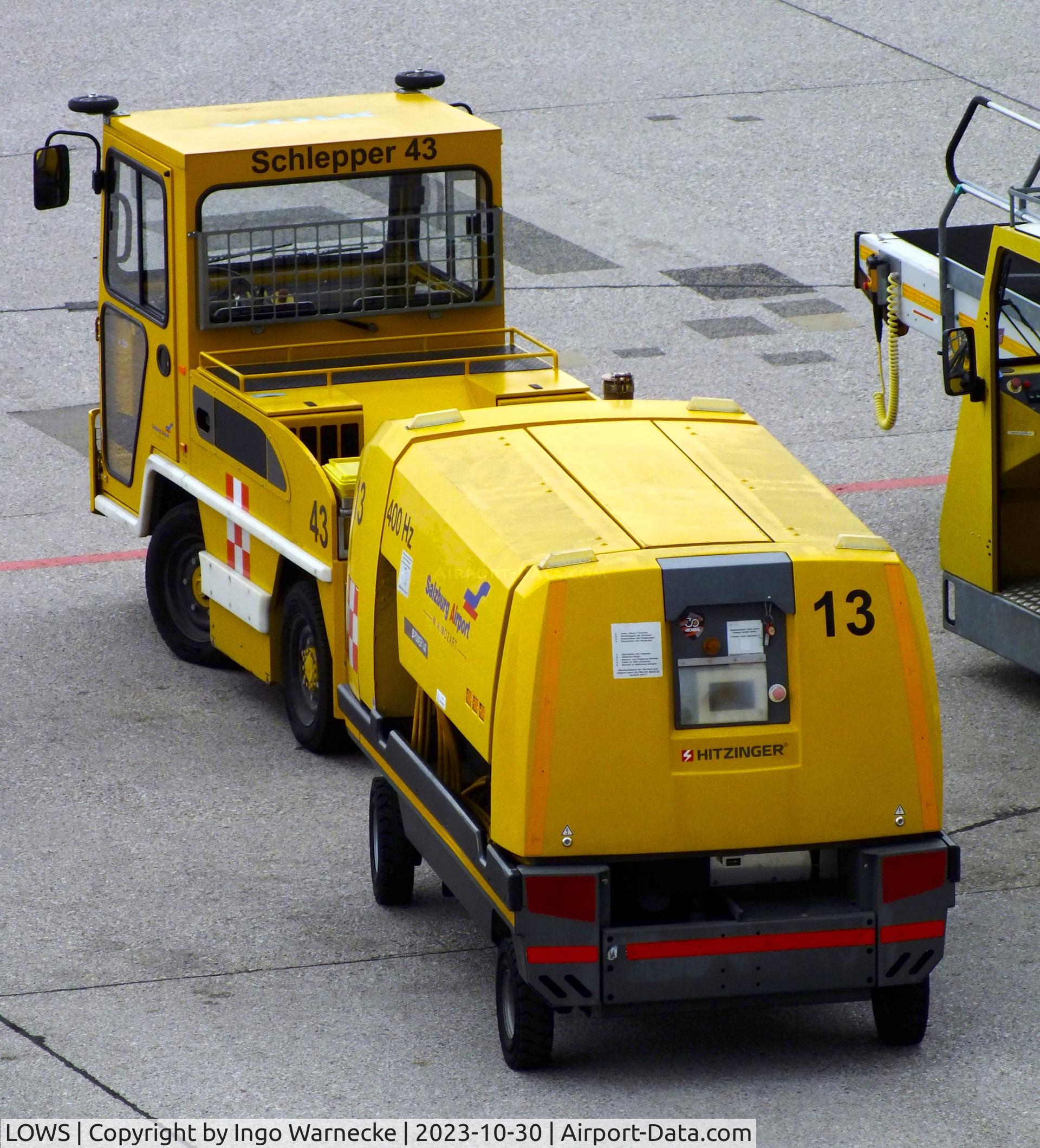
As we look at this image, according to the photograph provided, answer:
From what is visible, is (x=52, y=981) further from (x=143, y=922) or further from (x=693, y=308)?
(x=693, y=308)

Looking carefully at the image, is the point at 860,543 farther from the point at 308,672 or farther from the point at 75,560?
the point at 75,560

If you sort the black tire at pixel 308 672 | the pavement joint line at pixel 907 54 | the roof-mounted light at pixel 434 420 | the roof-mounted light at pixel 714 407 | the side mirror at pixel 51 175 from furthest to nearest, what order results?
the pavement joint line at pixel 907 54
the side mirror at pixel 51 175
the black tire at pixel 308 672
the roof-mounted light at pixel 714 407
the roof-mounted light at pixel 434 420

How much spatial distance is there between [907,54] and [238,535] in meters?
14.6

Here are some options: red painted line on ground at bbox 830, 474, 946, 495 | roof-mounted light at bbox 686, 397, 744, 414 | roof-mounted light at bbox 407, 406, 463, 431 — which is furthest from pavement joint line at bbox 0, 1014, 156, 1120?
red painted line on ground at bbox 830, 474, 946, 495

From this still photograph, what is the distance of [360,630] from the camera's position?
24.8 ft

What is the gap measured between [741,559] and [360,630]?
6.18ft

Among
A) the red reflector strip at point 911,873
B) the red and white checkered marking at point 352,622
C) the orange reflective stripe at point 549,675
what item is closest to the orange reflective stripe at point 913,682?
the red reflector strip at point 911,873

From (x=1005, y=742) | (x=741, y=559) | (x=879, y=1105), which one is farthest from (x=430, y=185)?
(x=879, y=1105)

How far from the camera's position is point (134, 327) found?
10383 mm

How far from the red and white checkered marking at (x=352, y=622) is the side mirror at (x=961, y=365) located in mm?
3224

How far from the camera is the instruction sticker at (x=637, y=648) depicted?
6.06 m

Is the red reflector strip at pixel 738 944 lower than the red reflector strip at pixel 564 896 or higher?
lower

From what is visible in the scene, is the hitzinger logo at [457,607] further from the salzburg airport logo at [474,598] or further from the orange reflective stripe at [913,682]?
the orange reflective stripe at [913,682]

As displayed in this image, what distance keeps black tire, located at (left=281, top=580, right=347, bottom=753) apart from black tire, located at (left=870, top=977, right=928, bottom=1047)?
3269 millimetres
